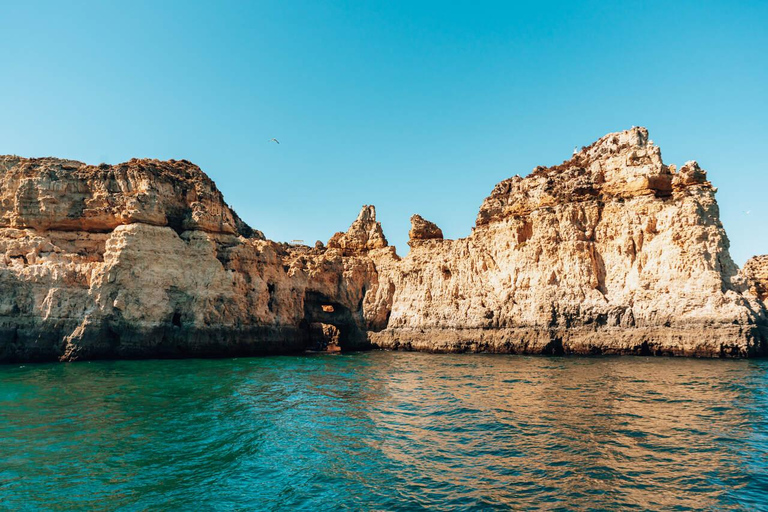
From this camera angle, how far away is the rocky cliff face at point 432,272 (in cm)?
2750

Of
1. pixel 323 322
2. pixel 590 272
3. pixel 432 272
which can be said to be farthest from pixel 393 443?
pixel 323 322

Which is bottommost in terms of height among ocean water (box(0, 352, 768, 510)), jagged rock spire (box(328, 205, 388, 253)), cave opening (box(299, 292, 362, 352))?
ocean water (box(0, 352, 768, 510))

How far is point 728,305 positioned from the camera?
2580cm

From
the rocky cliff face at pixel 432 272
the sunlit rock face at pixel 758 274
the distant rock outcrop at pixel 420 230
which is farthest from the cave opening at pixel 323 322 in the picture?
the sunlit rock face at pixel 758 274

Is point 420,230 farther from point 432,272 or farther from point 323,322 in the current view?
point 323,322

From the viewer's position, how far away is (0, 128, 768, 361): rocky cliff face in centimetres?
2750

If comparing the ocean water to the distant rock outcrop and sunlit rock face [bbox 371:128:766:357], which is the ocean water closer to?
sunlit rock face [bbox 371:128:766:357]

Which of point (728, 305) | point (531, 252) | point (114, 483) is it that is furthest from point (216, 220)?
point (728, 305)

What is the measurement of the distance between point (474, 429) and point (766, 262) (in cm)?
4967

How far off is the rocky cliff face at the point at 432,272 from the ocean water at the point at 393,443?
25.8ft

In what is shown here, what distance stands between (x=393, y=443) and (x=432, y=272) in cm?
2891

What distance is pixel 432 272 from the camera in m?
39.9

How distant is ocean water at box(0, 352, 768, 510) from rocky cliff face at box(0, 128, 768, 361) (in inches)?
310

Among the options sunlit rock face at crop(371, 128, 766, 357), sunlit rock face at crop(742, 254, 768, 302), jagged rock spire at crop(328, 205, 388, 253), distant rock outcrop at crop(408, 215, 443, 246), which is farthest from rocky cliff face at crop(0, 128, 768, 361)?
sunlit rock face at crop(742, 254, 768, 302)
